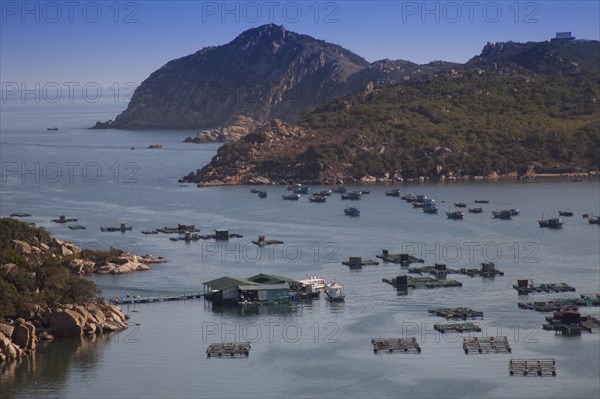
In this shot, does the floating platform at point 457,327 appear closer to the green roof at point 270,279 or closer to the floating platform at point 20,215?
the green roof at point 270,279

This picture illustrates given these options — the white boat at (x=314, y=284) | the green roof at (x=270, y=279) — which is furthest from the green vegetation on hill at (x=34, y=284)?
the white boat at (x=314, y=284)

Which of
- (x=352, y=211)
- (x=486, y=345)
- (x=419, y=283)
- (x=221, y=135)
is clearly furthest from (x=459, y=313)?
(x=221, y=135)

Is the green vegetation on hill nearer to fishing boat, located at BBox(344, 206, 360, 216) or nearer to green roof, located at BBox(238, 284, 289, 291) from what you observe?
green roof, located at BBox(238, 284, 289, 291)

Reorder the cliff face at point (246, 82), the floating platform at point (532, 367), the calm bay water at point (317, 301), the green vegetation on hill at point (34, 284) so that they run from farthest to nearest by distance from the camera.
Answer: the cliff face at point (246, 82), the green vegetation on hill at point (34, 284), the floating platform at point (532, 367), the calm bay water at point (317, 301)

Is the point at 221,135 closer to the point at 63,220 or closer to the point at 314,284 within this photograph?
the point at 63,220

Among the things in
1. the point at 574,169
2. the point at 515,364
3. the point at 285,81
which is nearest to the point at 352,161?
the point at 574,169

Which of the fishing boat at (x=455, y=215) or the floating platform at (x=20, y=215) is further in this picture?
the floating platform at (x=20, y=215)
